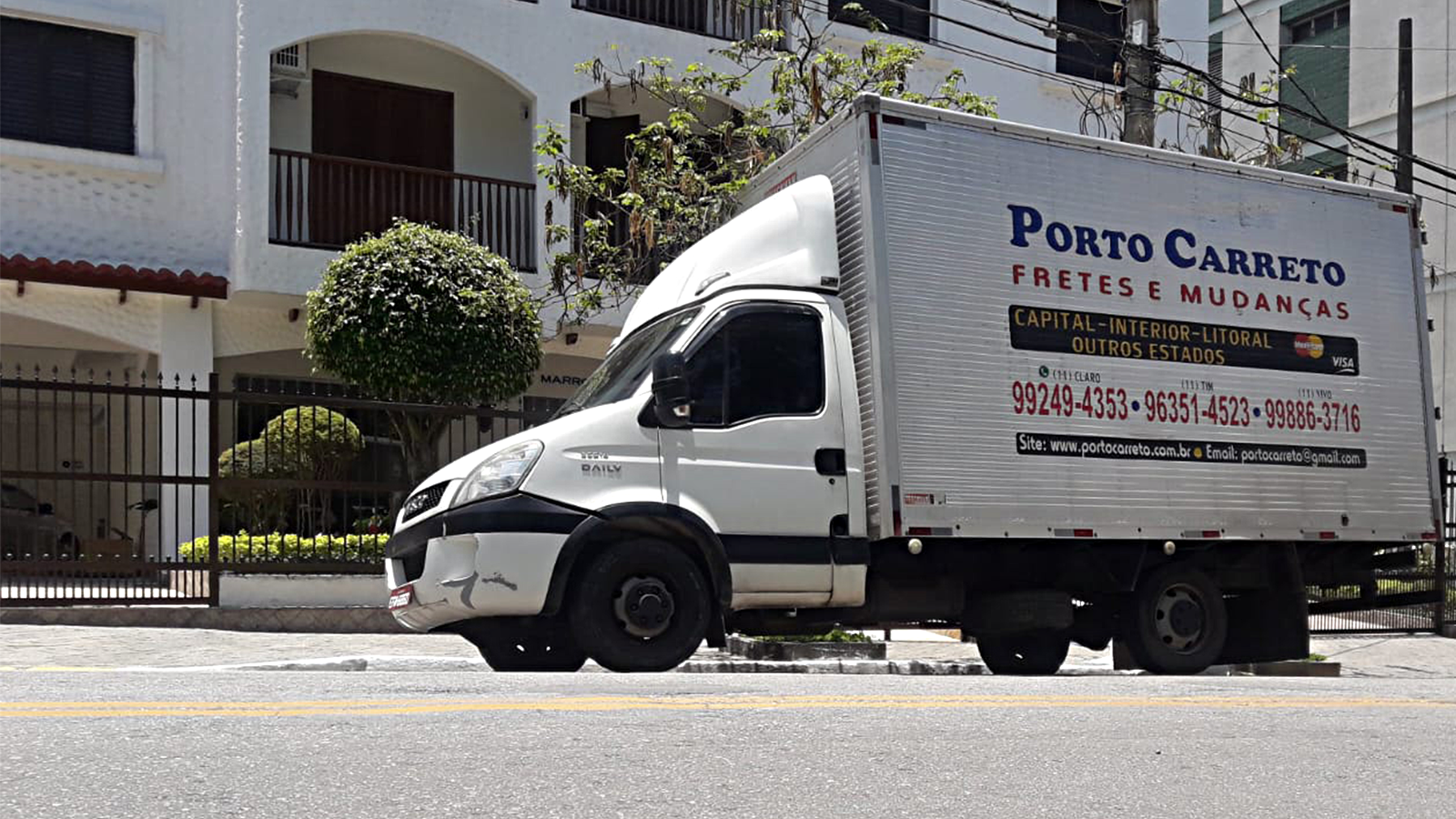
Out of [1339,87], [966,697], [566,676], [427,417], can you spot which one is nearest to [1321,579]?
[966,697]

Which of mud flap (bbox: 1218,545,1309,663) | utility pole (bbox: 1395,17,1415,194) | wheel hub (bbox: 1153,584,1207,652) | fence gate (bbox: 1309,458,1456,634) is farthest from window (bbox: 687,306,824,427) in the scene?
utility pole (bbox: 1395,17,1415,194)

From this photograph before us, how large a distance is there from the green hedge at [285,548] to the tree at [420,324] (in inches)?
93.6

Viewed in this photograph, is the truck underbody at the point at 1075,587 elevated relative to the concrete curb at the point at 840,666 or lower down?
elevated

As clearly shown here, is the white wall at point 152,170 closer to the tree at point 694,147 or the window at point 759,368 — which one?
the tree at point 694,147

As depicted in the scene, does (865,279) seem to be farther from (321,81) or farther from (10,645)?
(321,81)

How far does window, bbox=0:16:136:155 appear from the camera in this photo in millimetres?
19141

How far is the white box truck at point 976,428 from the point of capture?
31.9ft

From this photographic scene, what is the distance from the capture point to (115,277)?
19156mm

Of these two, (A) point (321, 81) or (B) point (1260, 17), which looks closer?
(A) point (321, 81)

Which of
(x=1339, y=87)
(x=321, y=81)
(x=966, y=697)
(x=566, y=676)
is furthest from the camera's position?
(x=1339, y=87)

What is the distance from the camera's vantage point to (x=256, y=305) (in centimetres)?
2092

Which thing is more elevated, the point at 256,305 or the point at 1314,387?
the point at 256,305

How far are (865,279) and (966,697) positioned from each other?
323 cm

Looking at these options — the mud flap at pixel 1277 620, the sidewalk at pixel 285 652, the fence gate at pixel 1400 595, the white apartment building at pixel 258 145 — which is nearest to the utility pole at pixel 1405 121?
the fence gate at pixel 1400 595
